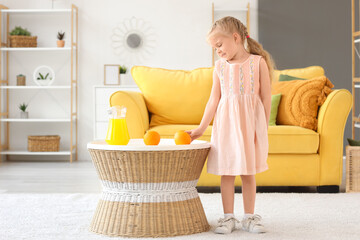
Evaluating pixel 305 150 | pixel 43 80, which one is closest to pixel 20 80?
pixel 43 80

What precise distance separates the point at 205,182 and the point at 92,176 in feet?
4.33

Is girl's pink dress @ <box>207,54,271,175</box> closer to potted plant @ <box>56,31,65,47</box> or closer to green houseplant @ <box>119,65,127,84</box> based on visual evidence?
green houseplant @ <box>119,65,127,84</box>

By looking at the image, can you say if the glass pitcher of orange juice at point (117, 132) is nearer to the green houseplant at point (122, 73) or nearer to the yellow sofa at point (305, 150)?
the yellow sofa at point (305, 150)

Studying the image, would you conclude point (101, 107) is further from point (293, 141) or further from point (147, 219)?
point (147, 219)

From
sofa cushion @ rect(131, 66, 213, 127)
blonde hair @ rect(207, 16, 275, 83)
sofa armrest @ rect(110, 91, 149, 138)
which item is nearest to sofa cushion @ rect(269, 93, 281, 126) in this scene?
sofa cushion @ rect(131, 66, 213, 127)

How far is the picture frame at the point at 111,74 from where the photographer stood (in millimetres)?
5371

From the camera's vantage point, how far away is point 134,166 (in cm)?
199

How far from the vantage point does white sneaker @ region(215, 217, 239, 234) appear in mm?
2061

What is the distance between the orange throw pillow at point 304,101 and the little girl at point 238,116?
1.20 m

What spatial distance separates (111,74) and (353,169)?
2981mm

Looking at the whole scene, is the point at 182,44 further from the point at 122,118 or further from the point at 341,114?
the point at 122,118

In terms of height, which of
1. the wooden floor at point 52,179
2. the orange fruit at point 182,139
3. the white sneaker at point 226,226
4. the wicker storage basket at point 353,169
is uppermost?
the orange fruit at point 182,139

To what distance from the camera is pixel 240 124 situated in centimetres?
213

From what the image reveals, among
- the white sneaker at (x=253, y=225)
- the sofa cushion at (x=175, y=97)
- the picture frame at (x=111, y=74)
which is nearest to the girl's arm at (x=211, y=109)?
the white sneaker at (x=253, y=225)
